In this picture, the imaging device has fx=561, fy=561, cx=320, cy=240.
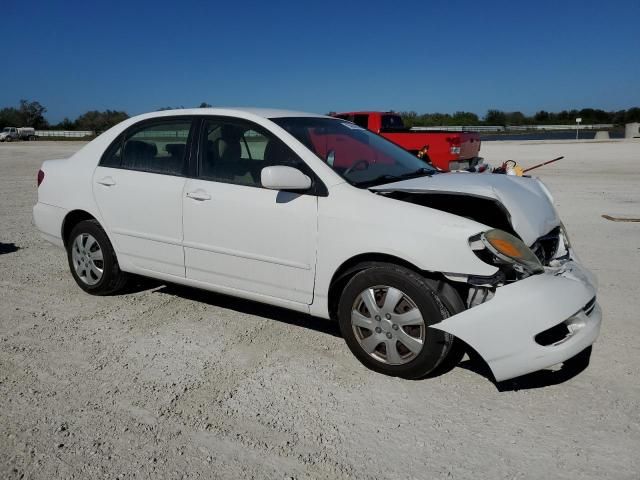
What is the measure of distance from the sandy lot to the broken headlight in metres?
0.76

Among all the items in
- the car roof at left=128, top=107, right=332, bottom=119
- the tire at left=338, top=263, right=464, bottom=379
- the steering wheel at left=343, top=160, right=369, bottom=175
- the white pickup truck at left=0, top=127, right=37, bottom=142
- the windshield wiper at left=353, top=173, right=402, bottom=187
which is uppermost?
the white pickup truck at left=0, top=127, right=37, bottom=142

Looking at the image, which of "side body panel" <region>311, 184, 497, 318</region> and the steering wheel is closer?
"side body panel" <region>311, 184, 497, 318</region>

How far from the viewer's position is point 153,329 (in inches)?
171

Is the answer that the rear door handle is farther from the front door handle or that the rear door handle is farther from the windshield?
the windshield

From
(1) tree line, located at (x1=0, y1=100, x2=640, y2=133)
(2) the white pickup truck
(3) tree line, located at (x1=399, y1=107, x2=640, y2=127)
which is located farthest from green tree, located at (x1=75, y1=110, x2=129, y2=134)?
(3) tree line, located at (x1=399, y1=107, x2=640, y2=127)

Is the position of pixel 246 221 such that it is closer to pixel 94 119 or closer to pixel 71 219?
pixel 71 219

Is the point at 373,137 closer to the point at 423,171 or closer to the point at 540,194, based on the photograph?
the point at 423,171

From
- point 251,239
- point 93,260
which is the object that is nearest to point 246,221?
point 251,239

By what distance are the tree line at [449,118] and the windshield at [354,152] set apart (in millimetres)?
68216

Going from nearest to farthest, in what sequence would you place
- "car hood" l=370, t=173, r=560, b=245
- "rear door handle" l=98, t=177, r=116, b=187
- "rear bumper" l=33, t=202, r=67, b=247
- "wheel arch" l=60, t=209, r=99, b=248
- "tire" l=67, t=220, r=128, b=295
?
"car hood" l=370, t=173, r=560, b=245 < "rear door handle" l=98, t=177, r=116, b=187 < "tire" l=67, t=220, r=128, b=295 < "wheel arch" l=60, t=209, r=99, b=248 < "rear bumper" l=33, t=202, r=67, b=247

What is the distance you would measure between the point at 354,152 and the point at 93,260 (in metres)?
2.54

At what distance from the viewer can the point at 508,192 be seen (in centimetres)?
364

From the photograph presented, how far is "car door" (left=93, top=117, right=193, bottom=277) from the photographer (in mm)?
4383

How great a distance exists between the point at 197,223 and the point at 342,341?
139cm
